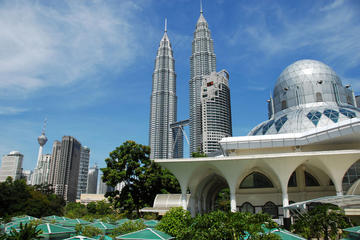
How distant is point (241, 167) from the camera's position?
25.7m

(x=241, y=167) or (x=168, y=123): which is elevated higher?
(x=168, y=123)

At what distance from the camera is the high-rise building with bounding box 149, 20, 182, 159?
106m

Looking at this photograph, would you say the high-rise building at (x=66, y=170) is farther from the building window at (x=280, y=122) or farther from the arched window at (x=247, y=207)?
the building window at (x=280, y=122)

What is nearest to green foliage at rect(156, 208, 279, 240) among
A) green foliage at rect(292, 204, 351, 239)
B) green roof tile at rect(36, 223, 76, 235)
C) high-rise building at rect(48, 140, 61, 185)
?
green foliage at rect(292, 204, 351, 239)

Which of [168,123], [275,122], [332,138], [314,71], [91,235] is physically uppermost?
[168,123]

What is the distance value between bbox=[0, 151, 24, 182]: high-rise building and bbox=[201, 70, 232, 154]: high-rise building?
14402 cm

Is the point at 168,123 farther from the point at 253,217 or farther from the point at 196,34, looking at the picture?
the point at 253,217

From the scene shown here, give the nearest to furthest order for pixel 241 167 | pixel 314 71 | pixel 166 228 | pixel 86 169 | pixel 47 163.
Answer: pixel 166 228 < pixel 241 167 < pixel 314 71 < pixel 47 163 < pixel 86 169

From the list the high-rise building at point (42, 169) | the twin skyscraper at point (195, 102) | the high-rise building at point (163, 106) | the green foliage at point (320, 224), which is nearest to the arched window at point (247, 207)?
the green foliage at point (320, 224)

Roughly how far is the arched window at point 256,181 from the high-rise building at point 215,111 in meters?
55.1

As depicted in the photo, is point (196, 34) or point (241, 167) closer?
point (241, 167)

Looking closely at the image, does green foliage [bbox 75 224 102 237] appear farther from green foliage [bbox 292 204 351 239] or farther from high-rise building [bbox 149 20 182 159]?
high-rise building [bbox 149 20 182 159]

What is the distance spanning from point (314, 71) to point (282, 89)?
4.20 m

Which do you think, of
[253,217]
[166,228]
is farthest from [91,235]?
[253,217]
